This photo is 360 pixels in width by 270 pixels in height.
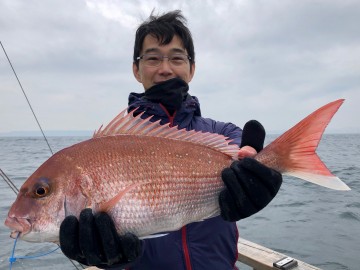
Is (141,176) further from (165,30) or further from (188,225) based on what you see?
(165,30)

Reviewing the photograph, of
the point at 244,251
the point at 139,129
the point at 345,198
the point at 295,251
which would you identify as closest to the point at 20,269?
the point at 244,251

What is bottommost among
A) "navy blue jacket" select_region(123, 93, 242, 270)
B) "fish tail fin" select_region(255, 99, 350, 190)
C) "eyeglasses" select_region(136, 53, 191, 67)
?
"navy blue jacket" select_region(123, 93, 242, 270)

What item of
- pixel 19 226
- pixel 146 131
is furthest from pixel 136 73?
pixel 19 226

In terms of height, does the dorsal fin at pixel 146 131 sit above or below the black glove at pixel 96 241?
above

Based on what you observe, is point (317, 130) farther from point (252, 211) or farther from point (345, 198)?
point (345, 198)

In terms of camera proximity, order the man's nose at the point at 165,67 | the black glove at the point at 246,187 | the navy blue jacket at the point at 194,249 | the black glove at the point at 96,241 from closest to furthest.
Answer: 1. the black glove at the point at 96,241
2. the black glove at the point at 246,187
3. the navy blue jacket at the point at 194,249
4. the man's nose at the point at 165,67

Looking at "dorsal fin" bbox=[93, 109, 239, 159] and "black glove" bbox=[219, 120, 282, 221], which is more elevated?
"dorsal fin" bbox=[93, 109, 239, 159]

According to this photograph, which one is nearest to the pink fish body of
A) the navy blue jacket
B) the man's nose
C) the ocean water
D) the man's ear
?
the navy blue jacket

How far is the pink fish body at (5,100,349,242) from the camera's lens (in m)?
1.98

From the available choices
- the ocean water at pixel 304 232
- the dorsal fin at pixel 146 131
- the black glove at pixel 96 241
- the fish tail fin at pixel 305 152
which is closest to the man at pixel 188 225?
the black glove at pixel 96 241

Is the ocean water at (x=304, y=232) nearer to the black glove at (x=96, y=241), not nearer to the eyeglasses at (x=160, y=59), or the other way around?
the eyeglasses at (x=160, y=59)

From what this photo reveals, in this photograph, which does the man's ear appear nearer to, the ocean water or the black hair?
the black hair

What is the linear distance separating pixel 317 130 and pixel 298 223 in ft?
27.0

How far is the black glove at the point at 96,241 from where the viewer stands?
6.29 feet
